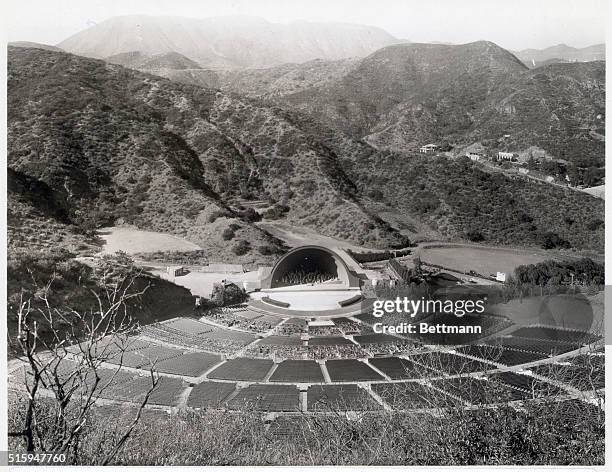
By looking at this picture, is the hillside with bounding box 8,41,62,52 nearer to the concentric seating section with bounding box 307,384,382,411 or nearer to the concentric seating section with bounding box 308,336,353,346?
the concentric seating section with bounding box 308,336,353,346

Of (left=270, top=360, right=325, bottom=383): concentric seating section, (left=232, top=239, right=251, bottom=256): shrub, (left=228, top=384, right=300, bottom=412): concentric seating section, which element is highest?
(left=232, top=239, right=251, bottom=256): shrub

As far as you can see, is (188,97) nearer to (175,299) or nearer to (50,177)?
(50,177)

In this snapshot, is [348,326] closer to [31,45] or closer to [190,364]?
[190,364]

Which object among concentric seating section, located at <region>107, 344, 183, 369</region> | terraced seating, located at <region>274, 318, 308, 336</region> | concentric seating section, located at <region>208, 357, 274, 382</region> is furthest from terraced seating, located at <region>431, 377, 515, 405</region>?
concentric seating section, located at <region>107, 344, 183, 369</region>

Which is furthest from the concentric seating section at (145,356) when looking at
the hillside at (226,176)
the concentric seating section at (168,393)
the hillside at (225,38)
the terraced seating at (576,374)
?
the terraced seating at (576,374)

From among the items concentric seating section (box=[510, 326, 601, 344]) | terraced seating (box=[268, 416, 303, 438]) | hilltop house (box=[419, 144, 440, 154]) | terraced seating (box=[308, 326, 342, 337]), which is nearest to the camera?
terraced seating (box=[268, 416, 303, 438])

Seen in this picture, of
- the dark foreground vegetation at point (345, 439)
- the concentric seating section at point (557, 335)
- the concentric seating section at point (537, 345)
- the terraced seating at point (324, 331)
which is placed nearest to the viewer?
Result: the dark foreground vegetation at point (345, 439)

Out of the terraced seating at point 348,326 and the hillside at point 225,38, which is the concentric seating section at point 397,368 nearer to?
the terraced seating at point 348,326
